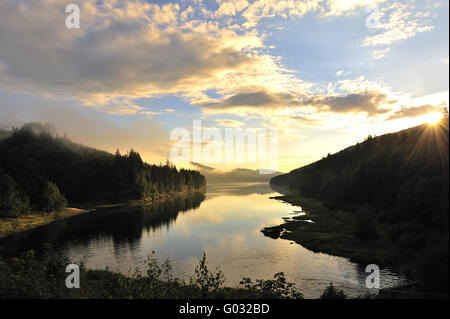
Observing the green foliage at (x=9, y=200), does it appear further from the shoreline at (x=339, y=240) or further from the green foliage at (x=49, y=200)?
the shoreline at (x=339, y=240)

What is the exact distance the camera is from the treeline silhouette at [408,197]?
15.1 m

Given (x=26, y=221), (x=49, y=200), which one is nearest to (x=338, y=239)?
(x=26, y=221)

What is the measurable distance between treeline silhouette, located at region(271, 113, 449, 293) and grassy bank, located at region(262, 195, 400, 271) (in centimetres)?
217

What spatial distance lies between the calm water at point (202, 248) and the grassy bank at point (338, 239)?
3.04 metres

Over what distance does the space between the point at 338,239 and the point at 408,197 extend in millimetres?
26752

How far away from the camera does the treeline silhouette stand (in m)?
15.1

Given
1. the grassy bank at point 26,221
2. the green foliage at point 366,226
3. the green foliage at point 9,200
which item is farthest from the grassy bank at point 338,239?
the green foliage at point 9,200

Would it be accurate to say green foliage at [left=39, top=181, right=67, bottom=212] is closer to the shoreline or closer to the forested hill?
the forested hill

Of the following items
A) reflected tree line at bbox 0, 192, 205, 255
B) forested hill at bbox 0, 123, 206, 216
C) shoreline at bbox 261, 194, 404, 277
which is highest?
forested hill at bbox 0, 123, 206, 216

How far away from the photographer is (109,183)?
168125 millimetres

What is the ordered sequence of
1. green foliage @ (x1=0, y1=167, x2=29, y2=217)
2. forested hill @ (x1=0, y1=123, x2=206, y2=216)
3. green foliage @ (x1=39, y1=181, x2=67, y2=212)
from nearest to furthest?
green foliage @ (x1=0, y1=167, x2=29, y2=217) → green foliage @ (x1=39, y1=181, x2=67, y2=212) → forested hill @ (x1=0, y1=123, x2=206, y2=216)

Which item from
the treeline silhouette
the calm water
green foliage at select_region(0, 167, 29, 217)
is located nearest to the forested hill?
green foliage at select_region(0, 167, 29, 217)

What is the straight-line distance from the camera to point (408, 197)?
39.9 m
